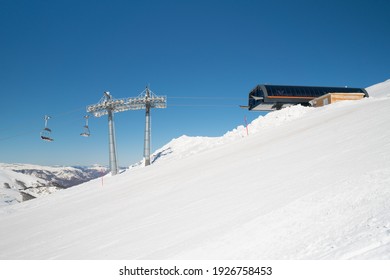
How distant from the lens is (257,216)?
17.3ft

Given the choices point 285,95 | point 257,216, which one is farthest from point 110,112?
point 257,216

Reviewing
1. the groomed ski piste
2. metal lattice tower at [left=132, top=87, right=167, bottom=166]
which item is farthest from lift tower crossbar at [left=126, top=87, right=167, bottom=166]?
the groomed ski piste

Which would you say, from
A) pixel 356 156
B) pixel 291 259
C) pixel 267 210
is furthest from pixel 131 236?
pixel 356 156

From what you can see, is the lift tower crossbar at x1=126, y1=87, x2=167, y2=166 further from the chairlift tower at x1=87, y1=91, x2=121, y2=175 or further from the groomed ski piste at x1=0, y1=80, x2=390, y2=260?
the groomed ski piste at x1=0, y1=80, x2=390, y2=260

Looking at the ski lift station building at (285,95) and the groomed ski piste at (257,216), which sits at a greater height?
the ski lift station building at (285,95)

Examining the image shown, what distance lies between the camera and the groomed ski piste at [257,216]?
3.88 meters

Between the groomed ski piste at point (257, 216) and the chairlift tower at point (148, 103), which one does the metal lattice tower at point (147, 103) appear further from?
the groomed ski piste at point (257, 216)

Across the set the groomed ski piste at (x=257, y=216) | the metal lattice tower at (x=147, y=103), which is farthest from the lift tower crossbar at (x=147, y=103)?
the groomed ski piste at (x=257, y=216)

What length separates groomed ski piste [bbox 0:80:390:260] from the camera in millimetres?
3883

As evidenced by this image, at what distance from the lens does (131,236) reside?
20.1ft

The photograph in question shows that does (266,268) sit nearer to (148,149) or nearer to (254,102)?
(148,149)

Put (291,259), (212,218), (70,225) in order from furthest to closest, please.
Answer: (70,225)
(212,218)
(291,259)

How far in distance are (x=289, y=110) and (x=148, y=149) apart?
19780 millimetres

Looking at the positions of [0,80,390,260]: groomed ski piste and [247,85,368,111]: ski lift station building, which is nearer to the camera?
[0,80,390,260]: groomed ski piste
